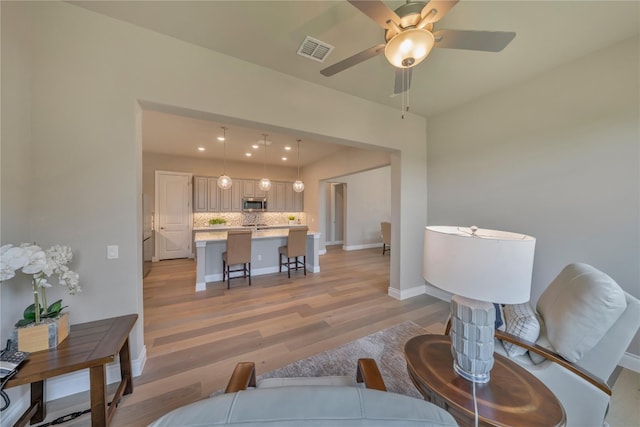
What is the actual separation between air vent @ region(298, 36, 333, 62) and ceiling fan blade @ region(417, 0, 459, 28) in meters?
0.93

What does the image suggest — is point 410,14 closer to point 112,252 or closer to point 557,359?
point 557,359

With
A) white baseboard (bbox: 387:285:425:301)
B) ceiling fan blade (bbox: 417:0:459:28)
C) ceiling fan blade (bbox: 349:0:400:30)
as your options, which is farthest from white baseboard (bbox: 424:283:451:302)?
ceiling fan blade (bbox: 349:0:400:30)

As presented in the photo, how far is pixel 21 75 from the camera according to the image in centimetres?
151

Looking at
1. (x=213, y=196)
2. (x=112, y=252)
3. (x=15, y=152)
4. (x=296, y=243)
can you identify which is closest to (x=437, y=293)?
(x=296, y=243)

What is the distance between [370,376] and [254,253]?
12.7 ft

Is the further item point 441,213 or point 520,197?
point 441,213

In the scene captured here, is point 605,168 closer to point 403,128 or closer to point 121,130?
point 403,128

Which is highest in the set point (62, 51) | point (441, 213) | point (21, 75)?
point (62, 51)

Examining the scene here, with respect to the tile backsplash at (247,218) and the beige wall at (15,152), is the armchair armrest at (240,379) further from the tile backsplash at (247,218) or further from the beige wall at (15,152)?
the tile backsplash at (247,218)

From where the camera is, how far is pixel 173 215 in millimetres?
6129

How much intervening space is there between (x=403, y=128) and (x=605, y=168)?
2.15 m

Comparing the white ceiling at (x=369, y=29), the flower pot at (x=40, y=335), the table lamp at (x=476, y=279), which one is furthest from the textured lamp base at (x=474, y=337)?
the flower pot at (x=40, y=335)

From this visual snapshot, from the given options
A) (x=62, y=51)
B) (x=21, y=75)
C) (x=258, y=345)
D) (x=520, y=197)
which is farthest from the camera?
(x=520, y=197)

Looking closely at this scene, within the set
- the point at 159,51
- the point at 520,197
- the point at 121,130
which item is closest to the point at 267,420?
the point at 121,130
